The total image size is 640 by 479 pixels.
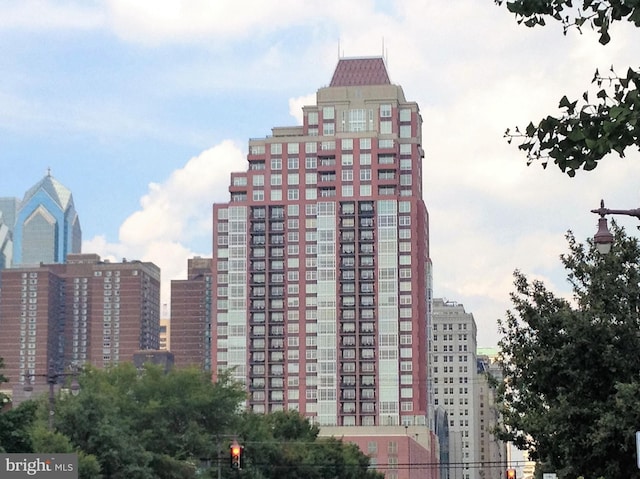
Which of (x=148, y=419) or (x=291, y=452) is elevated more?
(x=148, y=419)

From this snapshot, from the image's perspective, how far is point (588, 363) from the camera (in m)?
35.2

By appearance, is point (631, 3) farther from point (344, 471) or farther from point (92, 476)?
point (344, 471)

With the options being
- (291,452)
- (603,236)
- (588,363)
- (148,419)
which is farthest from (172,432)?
(603,236)

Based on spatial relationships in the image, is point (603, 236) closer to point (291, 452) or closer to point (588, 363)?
point (588, 363)

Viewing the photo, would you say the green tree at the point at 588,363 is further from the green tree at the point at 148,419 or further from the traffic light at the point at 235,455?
the green tree at the point at 148,419

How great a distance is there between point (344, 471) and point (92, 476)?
56.5m

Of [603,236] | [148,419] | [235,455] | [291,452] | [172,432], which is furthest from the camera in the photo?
[291,452]

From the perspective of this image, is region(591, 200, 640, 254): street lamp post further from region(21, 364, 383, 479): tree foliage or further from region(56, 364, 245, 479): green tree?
region(56, 364, 245, 479): green tree

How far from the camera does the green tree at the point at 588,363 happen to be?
34.3m

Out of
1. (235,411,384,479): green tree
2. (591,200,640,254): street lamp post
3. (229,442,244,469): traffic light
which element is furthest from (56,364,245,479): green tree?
(591,200,640,254): street lamp post

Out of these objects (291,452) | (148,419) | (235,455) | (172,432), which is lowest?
(235,455)

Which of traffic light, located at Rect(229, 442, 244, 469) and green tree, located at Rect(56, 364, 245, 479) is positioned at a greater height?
green tree, located at Rect(56, 364, 245, 479)

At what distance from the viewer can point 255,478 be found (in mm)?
107000

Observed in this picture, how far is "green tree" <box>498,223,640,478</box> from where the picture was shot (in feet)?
113
